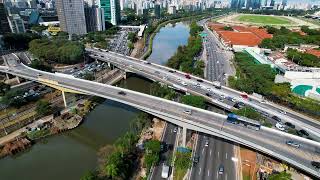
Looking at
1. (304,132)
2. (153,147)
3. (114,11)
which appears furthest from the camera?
(114,11)

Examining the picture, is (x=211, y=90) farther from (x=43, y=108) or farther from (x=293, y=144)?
(x=43, y=108)

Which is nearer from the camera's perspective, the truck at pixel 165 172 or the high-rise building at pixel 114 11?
the truck at pixel 165 172

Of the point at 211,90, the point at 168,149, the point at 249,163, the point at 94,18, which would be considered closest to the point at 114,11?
the point at 94,18

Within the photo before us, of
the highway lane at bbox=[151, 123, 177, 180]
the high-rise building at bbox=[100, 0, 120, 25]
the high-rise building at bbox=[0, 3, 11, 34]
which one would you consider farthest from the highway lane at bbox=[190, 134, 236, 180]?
the high-rise building at bbox=[100, 0, 120, 25]

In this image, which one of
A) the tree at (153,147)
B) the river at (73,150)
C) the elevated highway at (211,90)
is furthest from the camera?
the elevated highway at (211,90)

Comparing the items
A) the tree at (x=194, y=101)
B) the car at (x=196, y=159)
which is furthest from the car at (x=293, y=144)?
the tree at (x=194, y=101)

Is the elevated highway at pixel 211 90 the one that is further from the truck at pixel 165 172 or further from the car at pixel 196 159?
the truck at pixel 165 172

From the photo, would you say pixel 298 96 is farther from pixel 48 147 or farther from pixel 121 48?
pixel 121 48
